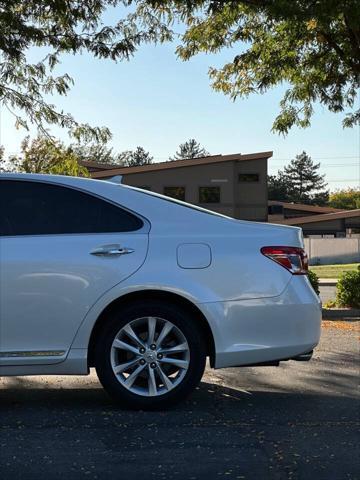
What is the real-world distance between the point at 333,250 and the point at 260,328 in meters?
40.0

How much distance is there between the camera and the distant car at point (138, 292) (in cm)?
436

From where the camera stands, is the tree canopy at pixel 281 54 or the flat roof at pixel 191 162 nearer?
the tree canopy at pixel 281 54

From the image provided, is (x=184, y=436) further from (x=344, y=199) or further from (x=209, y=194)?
(x=344, y=199)

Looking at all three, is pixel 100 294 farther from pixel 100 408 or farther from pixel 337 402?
pixel 337 402

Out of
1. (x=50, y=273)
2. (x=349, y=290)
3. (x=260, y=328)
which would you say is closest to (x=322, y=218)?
(x=349, y=290)

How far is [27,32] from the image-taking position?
9680 mm

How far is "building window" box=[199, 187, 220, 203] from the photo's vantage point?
43156 mm

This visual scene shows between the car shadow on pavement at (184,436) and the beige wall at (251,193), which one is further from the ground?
the beige wall at (251,193)

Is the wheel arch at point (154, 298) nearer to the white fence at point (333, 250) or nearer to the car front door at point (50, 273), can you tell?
the car front door at point (50, 273)

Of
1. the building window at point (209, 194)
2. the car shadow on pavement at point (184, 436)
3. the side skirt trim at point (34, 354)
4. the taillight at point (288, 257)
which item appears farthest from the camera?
the building window at point (209, 194)

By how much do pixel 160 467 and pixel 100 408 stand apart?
50.1 inches

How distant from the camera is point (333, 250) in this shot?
43188 millimetres

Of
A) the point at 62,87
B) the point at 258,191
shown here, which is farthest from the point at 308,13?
the point at 258,191

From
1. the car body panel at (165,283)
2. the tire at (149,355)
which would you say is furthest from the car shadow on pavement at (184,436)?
the car body panel at (165,283)
